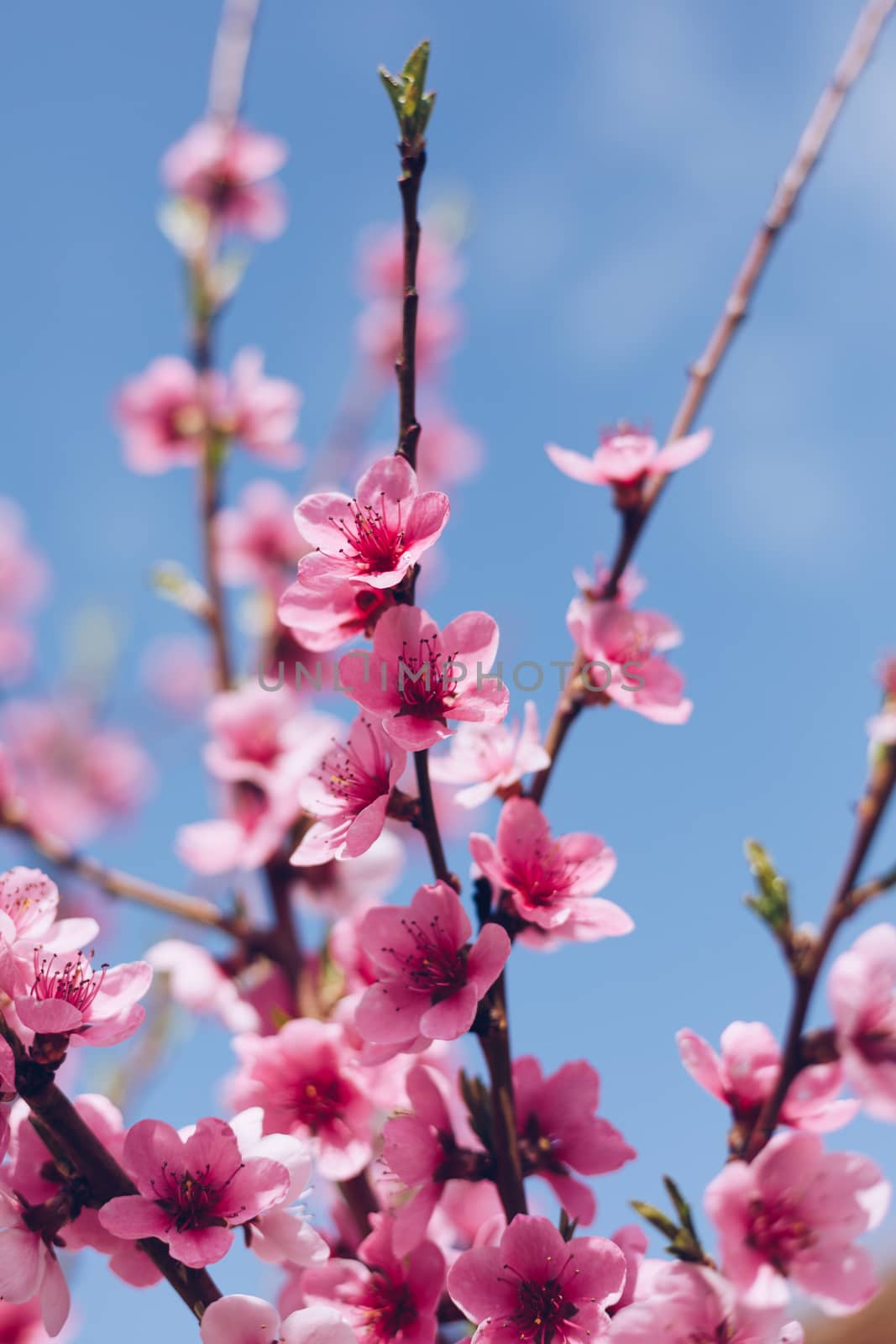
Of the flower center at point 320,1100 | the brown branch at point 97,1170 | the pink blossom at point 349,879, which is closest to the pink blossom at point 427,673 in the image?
the brown branch at point 97,1170

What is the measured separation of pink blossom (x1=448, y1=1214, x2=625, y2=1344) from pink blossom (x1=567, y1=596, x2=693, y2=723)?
648 mm

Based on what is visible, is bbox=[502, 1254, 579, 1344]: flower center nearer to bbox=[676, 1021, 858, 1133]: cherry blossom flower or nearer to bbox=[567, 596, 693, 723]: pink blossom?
bbox=[676, 1021, 858, 1133]: cherry blossom flower

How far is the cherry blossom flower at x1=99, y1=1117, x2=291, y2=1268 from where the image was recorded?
119 centimetres

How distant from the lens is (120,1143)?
130 centimetres

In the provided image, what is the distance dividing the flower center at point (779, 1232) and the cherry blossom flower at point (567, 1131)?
228 millimetres

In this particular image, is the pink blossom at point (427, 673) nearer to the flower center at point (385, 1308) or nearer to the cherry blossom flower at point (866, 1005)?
the cherry blossom flower at point (866, 1005)

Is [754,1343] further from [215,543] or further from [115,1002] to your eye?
[215,543]

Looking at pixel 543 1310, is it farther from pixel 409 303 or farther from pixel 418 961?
pixel 409 303

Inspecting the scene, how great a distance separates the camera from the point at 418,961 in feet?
4.32

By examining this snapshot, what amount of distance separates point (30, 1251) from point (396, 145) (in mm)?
1272

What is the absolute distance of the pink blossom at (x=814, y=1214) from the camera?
47.7 inches

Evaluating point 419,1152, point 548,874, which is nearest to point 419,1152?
point 419,1152

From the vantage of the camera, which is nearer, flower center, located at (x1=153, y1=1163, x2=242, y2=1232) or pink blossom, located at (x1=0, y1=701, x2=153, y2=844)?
flower center, located at (x1=153, y1=1163, x2=242, y2=1232)

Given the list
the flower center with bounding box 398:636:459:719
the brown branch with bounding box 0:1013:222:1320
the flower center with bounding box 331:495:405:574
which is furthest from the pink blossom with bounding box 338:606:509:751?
the brown branch with bounding box 0:1013:222:1320
